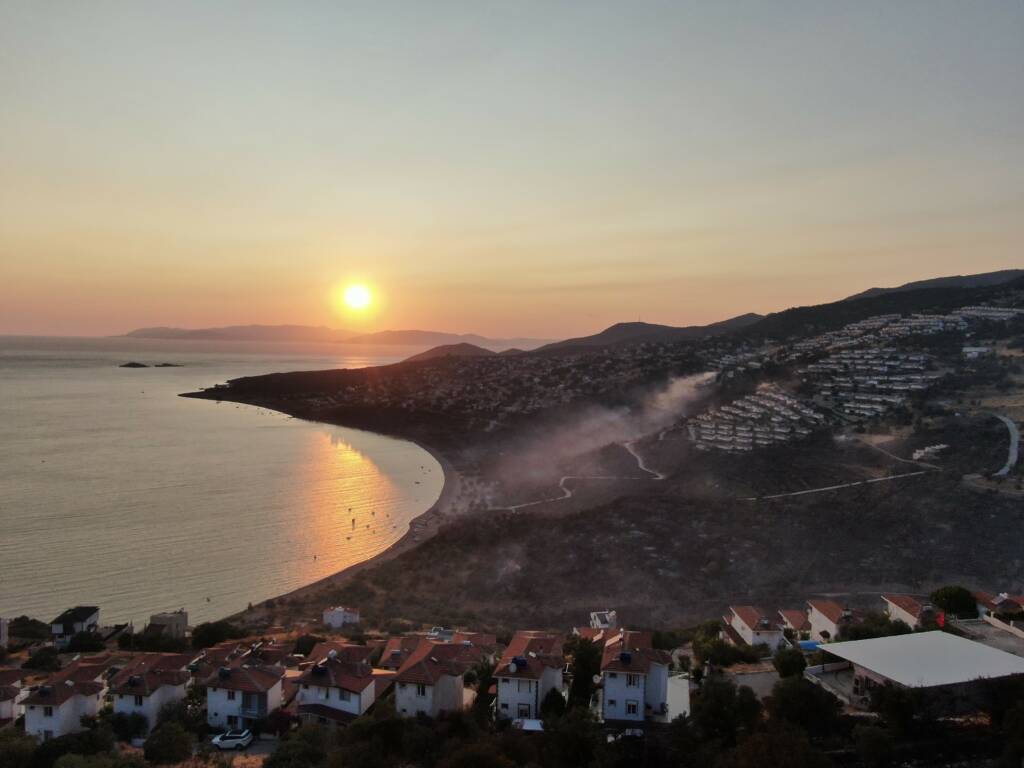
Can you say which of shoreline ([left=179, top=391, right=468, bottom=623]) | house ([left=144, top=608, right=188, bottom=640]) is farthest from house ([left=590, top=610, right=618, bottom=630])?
house ([left=144, top=608, right=188, bottom=640])

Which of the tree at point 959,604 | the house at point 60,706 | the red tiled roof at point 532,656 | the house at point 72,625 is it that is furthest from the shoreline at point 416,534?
the tree at point 959,604

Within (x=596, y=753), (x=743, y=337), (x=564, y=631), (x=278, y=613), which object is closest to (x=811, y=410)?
(x=564, y=631)

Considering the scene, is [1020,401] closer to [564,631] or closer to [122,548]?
[564,631]

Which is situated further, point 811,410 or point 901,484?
point 811,410

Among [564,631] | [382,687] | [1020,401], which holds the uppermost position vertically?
[1020,401]

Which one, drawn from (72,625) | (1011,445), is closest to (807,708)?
(72,625)

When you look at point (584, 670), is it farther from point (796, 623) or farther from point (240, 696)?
point (796, 623)
